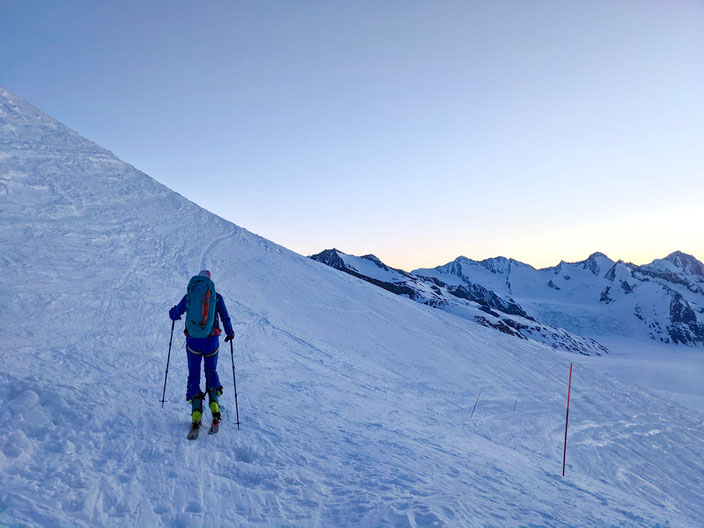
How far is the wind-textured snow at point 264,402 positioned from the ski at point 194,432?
0.09 metres

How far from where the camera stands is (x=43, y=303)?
11.0 m

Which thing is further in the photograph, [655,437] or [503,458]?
[655,437]

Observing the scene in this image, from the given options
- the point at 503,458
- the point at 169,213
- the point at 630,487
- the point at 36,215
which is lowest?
the point at 630,487

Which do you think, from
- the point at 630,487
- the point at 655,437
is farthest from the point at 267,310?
the point at 655,437

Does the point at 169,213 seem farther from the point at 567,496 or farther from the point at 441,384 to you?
the point at 567,496

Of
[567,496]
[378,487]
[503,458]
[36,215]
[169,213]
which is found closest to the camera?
[378,487]

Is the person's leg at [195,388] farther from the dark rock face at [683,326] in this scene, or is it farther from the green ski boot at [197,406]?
the dark rock face at [683,326]

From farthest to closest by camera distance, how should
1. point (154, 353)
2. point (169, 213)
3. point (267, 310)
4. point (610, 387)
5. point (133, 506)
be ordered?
point (169, 213) < point (610, 387) < point (267, 310) < point (154, 353) < point (133, 506)

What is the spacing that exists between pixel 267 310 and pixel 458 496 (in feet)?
43.5

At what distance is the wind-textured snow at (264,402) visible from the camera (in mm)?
4891

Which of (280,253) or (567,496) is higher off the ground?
(280,253)

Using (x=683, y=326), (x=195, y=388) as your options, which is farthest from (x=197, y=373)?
(x=683, y=326)

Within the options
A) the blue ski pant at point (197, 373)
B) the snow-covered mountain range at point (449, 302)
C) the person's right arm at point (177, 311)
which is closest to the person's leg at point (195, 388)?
the blue ski pant at point (197, 373)

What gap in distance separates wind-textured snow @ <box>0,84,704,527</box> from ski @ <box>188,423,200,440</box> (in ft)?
0.31
